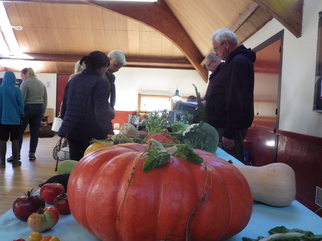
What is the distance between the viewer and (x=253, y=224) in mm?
788

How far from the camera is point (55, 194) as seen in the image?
2.99 feet

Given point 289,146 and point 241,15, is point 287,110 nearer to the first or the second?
point 289,146

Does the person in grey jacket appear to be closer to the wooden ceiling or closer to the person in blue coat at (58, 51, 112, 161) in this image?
the wooden ceiling

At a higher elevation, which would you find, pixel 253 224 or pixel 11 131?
pixel 253 224

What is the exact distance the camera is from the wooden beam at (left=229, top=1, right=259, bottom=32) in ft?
12.7

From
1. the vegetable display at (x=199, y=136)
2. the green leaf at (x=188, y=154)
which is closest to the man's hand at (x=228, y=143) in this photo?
the vegetable display at (x=199, y=136)

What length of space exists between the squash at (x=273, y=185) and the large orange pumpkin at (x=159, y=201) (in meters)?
0.34

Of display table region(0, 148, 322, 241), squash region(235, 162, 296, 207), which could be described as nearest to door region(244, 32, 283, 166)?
squash region(235, 162, 296, 207)

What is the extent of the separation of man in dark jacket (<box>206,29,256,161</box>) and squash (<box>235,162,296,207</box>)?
1.05 m

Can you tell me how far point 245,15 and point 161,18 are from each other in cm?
405

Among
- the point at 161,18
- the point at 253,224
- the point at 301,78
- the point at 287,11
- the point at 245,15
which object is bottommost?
the point at 253,224

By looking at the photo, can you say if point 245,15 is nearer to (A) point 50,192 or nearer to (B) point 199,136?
(B) point 199,136

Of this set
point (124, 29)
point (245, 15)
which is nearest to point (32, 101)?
point (245, 15)

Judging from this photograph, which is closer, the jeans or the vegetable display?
the vegetable display
